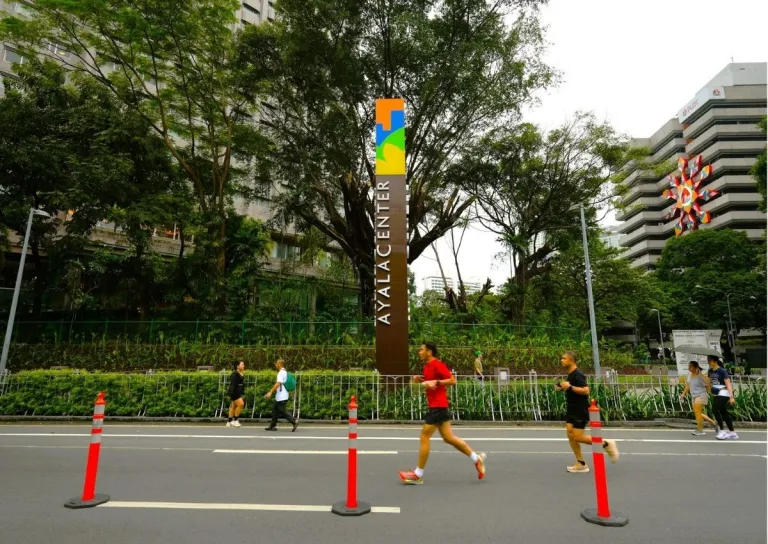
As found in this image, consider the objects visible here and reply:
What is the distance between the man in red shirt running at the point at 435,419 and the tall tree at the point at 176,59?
682 inches

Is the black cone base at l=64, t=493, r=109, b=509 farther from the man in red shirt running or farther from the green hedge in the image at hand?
the green hedge

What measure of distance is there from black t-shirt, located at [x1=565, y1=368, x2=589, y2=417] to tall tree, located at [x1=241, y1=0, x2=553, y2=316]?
48.0 ft

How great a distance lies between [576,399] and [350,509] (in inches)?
144

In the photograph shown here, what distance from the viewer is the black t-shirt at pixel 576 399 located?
240 inches

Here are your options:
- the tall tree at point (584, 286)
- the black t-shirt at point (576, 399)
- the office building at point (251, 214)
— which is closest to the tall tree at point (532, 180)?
the tall tree at point (584, 286)

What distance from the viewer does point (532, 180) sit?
26.7 meters

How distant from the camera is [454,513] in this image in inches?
175

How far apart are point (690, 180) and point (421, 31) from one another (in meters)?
60.9

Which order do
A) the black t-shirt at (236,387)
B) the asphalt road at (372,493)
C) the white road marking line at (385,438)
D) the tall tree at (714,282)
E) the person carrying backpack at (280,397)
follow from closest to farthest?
the asphalt road at (372,493), the white road marking line at (385,438), the person carrying backpack at (280,397), the black t-shirt at (236,387), the tall tree at (714,282)

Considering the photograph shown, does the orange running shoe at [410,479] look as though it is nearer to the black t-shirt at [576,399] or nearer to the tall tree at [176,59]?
the black t-shirt at [576,399]

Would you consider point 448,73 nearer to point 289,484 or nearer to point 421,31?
point 421,31

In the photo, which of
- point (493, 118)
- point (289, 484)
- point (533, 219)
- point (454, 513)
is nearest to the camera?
Answer: point (454, 513)

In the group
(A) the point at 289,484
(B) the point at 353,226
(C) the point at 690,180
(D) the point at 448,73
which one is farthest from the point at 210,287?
(C) the point at 690,180

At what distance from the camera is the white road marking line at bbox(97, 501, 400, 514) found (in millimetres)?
4508
